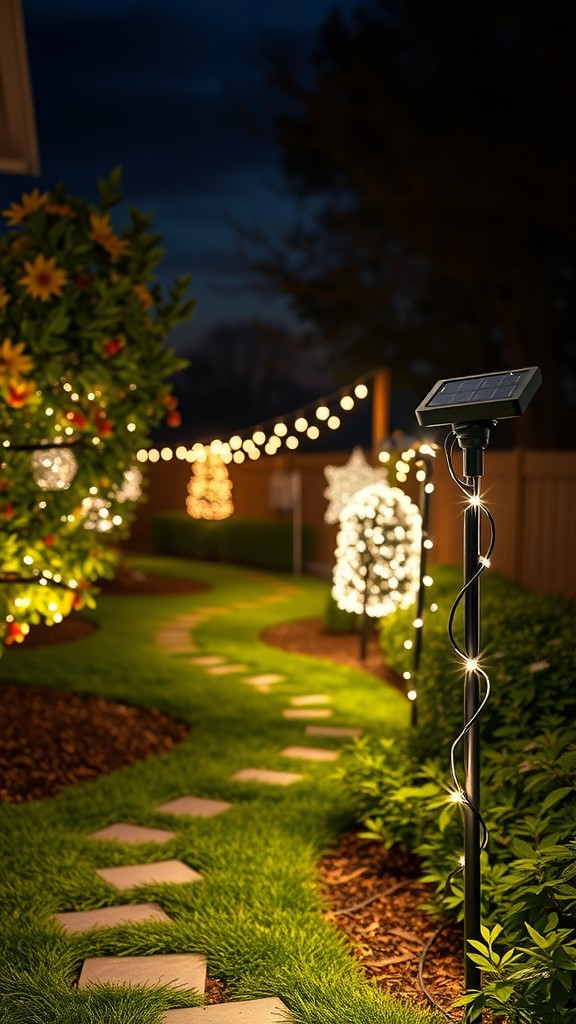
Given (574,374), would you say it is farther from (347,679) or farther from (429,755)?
(429,755)

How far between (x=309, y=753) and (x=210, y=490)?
42.0 feet

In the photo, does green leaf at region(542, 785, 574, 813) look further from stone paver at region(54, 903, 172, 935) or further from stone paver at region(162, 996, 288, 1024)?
stone paver at region(54, 903, 172, 935)

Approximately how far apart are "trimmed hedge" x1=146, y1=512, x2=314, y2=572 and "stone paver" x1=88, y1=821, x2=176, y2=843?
1102 cm

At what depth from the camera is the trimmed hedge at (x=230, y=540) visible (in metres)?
15.0

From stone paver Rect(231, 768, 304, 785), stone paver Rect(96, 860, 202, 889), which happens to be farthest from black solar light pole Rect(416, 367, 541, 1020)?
stone paver Rect(231, 768, 304, 785)

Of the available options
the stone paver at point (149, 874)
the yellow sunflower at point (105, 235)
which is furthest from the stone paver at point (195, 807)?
the yellow sunflower at point (105, 235)

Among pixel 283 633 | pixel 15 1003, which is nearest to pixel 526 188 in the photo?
pixel 283 633

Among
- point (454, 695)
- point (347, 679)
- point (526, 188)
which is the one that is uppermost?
point (526, 188)

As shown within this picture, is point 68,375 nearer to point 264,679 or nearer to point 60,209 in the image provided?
point 60,209

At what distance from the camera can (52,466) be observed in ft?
13.4

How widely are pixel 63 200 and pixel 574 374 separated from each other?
13.7 metres

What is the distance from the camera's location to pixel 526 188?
12961mm

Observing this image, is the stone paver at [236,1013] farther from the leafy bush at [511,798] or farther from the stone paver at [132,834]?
the stone paver at [132,834]

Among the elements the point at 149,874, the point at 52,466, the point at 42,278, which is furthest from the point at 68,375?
the point at 149,874
